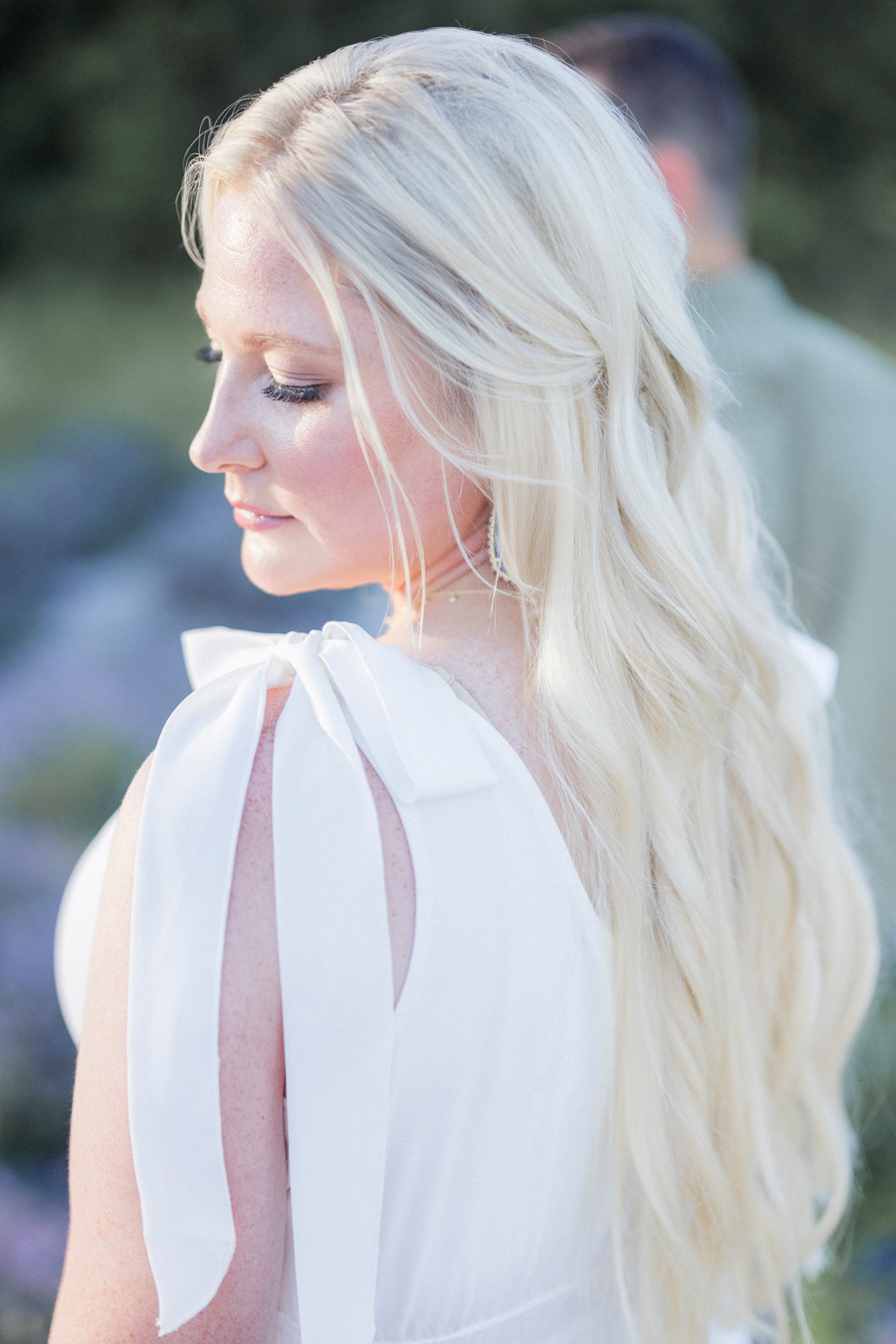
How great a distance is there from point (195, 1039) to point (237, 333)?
60cm

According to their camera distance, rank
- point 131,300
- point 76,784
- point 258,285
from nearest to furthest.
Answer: point 258,285 → point 76,784 → point 131,300

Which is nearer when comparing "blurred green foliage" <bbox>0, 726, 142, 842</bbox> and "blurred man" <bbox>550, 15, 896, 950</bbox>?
"blurred man" <bbox>550, 15, 896, 950</bbox>

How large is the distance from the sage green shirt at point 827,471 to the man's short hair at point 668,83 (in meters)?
0.33

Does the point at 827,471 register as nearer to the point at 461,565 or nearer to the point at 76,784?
the point at 461,565

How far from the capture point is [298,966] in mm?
821

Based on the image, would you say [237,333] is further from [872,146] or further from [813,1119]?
[872,146]

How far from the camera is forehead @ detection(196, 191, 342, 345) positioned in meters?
0.93

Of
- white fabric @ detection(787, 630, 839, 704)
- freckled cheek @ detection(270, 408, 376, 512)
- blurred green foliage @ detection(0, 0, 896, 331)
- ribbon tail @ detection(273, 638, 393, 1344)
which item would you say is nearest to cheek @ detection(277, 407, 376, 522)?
freckled cheek @ detection(270, 408, 376, 512)

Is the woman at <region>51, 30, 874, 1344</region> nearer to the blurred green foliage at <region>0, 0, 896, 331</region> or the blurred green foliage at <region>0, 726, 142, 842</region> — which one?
the blurred green foliage at <region>0, 726, 142, 842</region>

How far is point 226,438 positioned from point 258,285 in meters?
0.14

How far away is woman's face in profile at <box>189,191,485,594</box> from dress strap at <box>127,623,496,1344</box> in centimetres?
19

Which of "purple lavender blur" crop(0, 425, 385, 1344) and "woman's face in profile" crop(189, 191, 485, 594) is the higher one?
"woman's face in profile" crop(189, 191, 485, 594)

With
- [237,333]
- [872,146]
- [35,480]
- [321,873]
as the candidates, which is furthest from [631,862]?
[872,146]

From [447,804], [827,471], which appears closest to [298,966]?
[447,804]
